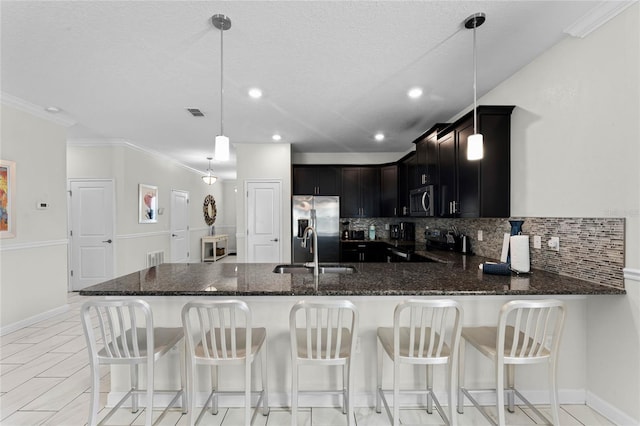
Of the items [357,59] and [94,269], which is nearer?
[357,59]

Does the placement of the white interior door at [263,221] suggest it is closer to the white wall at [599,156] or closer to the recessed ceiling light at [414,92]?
the recessed ceiling light at [414,92]

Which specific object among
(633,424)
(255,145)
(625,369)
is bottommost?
(633,424)

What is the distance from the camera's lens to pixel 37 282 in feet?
12.5

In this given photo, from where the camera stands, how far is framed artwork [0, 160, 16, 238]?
3.40 m

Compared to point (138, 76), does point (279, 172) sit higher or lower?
lower

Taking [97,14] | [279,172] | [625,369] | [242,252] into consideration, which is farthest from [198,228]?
[625,369]

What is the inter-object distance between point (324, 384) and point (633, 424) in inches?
73.7

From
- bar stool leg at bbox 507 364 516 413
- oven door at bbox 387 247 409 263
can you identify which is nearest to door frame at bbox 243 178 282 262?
oven door at bbox 387 247 409 263

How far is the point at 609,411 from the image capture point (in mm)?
2039

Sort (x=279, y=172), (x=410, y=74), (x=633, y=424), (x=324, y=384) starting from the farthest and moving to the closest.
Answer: (x=279, y=172) → (x=410, y=74) → (x=324, y=384) → (x=633, y=424)

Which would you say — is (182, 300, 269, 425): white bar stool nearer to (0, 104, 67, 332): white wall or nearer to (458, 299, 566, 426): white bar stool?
(458, 299, 566, 426): white bar stool

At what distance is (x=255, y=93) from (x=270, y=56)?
771 millimetres

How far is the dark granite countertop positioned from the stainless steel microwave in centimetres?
127

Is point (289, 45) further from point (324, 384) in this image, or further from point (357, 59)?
point (324, 384)
